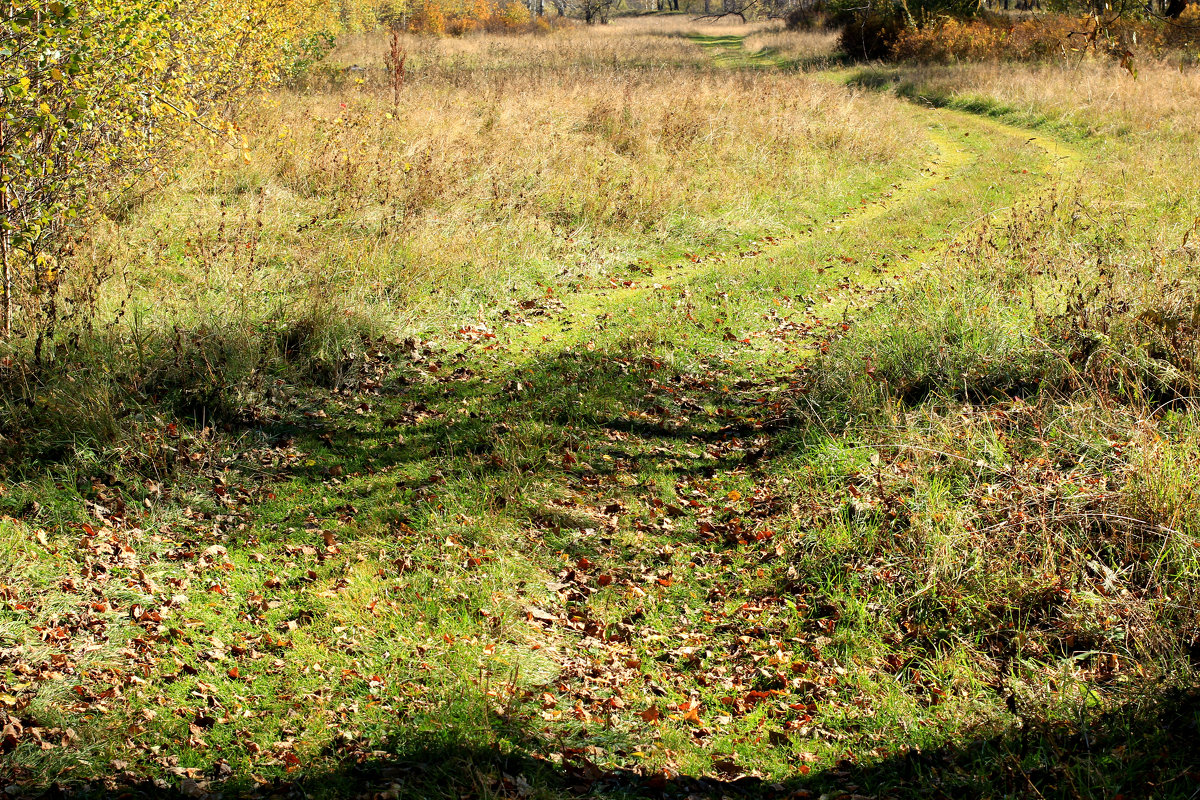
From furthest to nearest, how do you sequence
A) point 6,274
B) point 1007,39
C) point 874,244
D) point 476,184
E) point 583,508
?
point 1007,39 < point 874,244 < point 476,184 < point 6,274 < point 583,508

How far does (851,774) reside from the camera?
154 inches

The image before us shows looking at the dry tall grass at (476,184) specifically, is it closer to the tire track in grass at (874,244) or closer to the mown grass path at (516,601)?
the tire track in grass at (874,244)

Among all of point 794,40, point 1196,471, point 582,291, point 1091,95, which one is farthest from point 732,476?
point 794,40

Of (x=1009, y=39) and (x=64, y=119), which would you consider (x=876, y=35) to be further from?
(x=64, y=119)

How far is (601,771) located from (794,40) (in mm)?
42079

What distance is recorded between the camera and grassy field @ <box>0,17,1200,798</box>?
3914mm

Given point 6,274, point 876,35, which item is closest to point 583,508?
point 6,274

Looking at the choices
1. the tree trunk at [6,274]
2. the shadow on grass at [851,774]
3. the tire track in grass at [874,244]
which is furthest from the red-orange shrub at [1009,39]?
the shadow on grass at [851,774]

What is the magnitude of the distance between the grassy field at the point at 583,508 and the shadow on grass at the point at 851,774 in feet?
0.07

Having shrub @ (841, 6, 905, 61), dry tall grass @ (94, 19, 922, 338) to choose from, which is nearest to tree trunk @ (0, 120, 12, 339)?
dry tall grass @ (94, 19, 922, 338)

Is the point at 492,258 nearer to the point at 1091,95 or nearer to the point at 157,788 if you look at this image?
the point at 157,788

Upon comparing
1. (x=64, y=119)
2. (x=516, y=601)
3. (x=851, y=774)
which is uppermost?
(x=64, y=119)

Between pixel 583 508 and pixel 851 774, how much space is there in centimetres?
280

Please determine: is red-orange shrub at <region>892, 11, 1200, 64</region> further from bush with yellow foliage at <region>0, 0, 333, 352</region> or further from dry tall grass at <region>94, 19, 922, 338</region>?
bush with yellow foliage at <region>0, 0, 333, 352</region>
